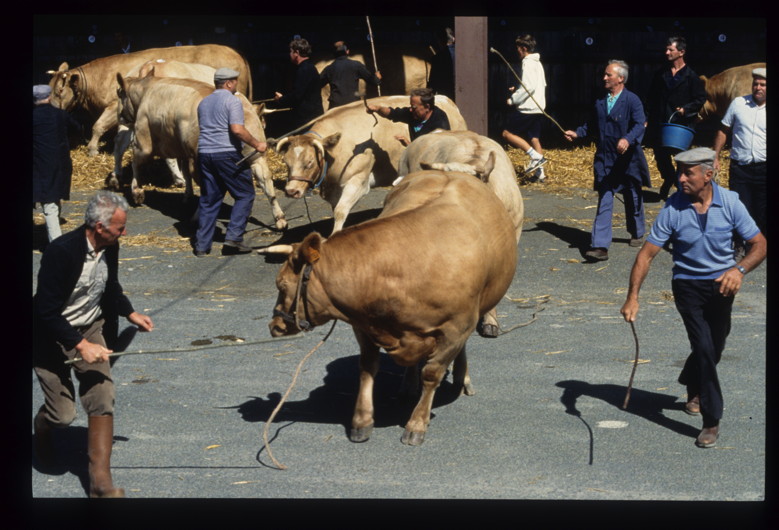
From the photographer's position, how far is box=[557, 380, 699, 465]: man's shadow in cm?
724

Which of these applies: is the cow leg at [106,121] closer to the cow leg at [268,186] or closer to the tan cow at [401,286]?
the cow leg at [268,186]

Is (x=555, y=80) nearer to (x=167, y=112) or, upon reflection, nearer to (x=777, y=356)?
(x=167, y=112)

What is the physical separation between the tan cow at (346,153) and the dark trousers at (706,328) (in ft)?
17.9

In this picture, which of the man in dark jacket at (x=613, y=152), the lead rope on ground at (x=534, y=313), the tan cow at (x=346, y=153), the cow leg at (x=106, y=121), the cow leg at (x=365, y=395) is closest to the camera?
the cow leg at (x=365, y=395)

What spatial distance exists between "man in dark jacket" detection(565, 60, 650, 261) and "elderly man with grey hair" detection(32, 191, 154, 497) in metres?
6.35

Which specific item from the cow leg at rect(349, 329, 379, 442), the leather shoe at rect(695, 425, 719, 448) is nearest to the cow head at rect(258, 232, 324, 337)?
the cow leg at rect(349, 329, 379, 442)

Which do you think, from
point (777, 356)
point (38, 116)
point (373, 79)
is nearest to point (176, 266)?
point (38, 116)

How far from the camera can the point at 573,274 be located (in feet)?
37.1

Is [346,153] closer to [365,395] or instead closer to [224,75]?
[224,75]

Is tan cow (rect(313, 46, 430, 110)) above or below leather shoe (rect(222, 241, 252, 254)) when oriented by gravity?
above

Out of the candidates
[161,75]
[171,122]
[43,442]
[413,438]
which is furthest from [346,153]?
[43,442]

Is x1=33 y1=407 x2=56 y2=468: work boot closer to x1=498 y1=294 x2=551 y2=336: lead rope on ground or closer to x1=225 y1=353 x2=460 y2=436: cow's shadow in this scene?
x1=225 y1=353 x2=460 y2=436: cow's shadow

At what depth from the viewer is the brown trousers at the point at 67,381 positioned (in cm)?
609

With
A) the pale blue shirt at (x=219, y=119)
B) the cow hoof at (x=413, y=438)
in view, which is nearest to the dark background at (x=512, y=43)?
the pale blue shirt at (x=219, y=119)
